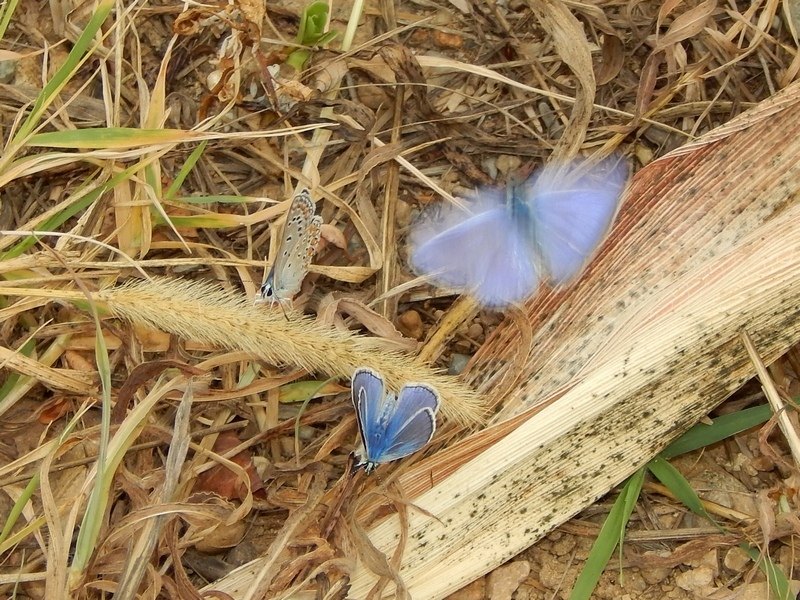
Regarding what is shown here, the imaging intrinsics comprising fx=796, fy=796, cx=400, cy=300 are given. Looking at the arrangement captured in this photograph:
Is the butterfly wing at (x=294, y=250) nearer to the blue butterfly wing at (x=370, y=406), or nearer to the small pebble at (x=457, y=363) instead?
the blue butterfly wing at (x=370, y=406)

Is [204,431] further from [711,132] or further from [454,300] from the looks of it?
[711,132]

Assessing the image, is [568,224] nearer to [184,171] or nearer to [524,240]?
[524,240]

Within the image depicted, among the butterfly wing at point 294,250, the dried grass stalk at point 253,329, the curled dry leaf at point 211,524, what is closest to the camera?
the dried grass stalk at point 253,329

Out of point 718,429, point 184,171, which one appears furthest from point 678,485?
point 184,171

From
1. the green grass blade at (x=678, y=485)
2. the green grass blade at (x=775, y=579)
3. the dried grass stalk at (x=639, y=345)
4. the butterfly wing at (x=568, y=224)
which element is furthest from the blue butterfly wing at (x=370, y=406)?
the green grass blade at (x=775, y=579)

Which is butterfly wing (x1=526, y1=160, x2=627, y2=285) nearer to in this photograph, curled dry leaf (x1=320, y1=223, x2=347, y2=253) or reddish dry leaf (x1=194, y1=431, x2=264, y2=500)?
curled dry leaf (x1=320, y1=223, x2=347, y2=253)

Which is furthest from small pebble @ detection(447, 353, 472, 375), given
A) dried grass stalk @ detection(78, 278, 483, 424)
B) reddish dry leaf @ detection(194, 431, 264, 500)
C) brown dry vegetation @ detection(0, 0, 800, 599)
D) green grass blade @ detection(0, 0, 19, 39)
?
green grass blade @ detection(0, 0, 19, 39)
